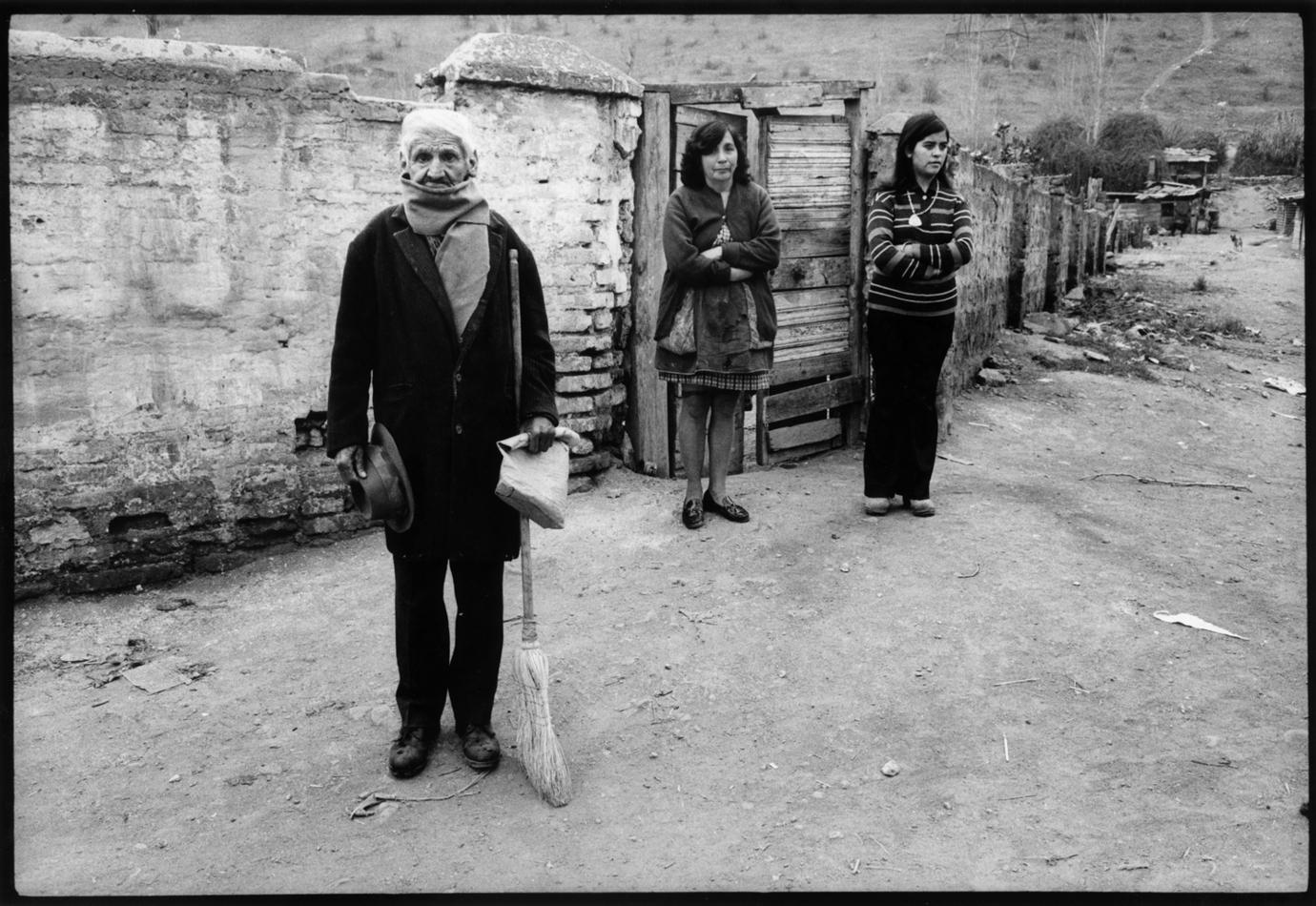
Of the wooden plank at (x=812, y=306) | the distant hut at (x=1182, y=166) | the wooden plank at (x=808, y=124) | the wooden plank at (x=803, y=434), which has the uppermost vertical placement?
the distant hut at (x=1182, y=166)

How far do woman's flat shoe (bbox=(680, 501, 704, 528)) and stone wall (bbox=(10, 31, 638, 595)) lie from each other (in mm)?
1720

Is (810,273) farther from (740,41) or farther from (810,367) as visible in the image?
(740,41)

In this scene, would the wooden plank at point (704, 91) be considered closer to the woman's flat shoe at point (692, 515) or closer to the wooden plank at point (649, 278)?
the wooden plank at point (649, 278)

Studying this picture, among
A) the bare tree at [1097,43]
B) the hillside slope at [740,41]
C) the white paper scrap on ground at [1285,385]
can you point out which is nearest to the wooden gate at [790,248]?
the hillside slope at [740,41]

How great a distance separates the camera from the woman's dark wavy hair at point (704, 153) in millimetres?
4676

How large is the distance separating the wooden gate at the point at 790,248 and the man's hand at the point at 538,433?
8.92ft

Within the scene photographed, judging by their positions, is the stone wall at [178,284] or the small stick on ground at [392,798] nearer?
the small stick on ground at [392,798]

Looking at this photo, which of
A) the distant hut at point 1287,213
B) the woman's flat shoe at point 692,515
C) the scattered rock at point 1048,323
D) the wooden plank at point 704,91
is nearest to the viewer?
the woman's flat shoe at point 692,515

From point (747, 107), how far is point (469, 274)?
328cm

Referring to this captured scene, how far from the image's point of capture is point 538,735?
2.92 m

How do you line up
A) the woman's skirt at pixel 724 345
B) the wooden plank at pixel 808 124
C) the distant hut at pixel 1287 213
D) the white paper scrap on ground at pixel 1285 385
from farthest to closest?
1. the distant hut at pixel 1287 213
2. the white paper scrap on ground at pixel 1285 385
3. the wooden plank at pixel 808 124
4. the woman's skirt at pixel 724 345

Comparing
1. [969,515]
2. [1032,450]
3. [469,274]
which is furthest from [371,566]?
[1032,450]

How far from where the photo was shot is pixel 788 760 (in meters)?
3.11

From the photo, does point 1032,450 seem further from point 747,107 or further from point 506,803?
point 506,803
